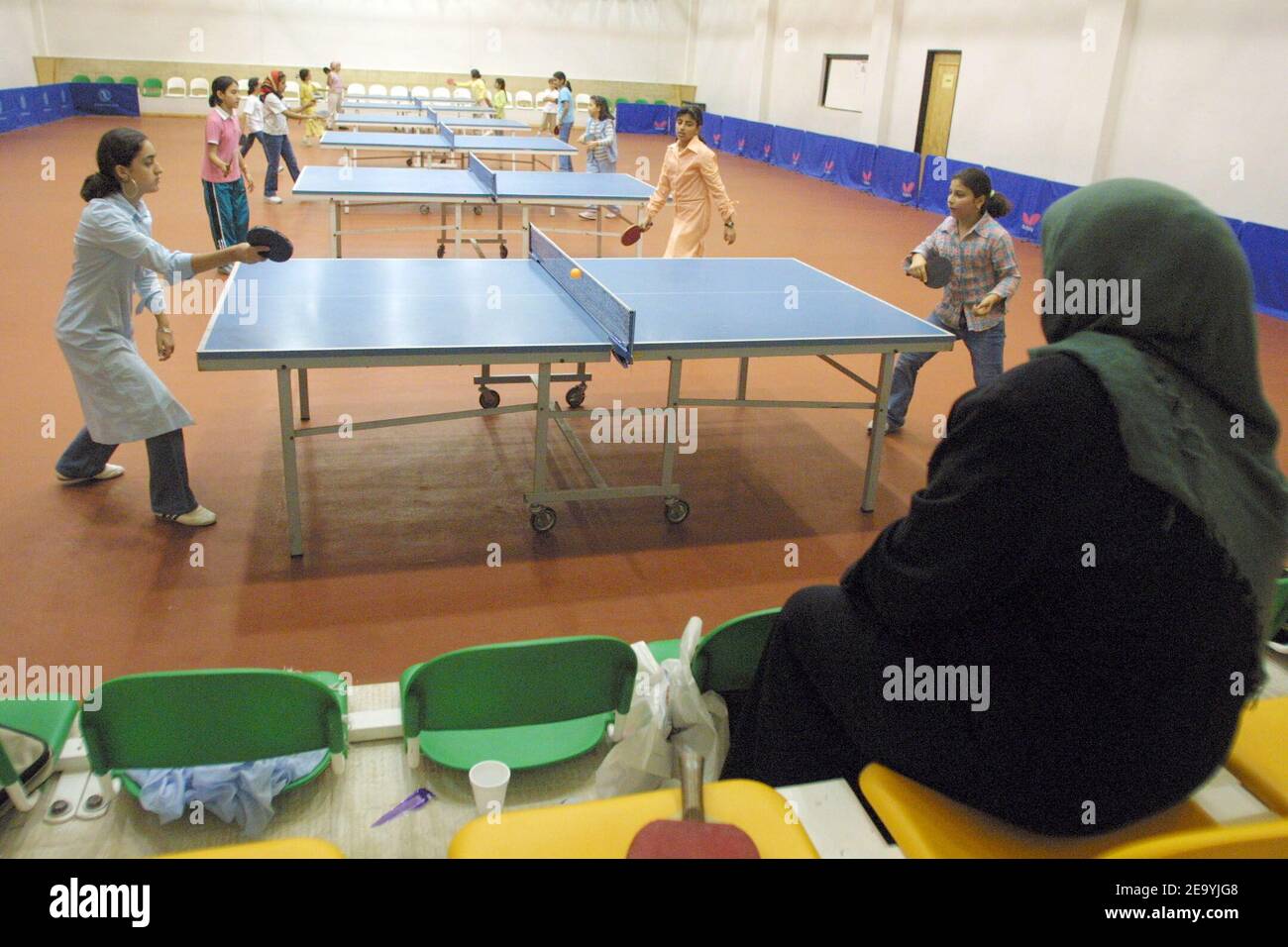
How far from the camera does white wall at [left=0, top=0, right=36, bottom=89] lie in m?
17.8

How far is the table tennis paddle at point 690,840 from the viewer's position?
1470 millimetres

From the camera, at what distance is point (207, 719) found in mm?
2070

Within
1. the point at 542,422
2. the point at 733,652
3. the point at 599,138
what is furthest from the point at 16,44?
the point at 733,652

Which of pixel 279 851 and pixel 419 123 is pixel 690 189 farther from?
pixel 419 123

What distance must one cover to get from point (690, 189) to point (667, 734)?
5397 mm

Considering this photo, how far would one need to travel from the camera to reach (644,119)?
23641 millimetres

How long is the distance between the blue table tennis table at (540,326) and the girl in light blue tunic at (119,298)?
1.06ft

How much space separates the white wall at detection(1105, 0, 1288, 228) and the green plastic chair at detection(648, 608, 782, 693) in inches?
361

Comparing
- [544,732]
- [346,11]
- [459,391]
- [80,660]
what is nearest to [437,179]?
[459,391]

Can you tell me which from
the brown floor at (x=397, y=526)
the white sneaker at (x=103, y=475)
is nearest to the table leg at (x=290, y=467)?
the brown floor at (x=397, y=526)

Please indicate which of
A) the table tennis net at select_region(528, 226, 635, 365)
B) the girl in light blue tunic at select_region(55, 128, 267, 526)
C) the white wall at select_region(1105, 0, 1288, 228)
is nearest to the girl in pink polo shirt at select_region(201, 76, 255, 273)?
the table tennis net at select_region(528, 226, 635, 365)

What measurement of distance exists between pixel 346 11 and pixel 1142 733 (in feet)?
78.3

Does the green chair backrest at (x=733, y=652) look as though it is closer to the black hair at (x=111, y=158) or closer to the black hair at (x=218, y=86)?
the black hair at (x=111, y=158)
